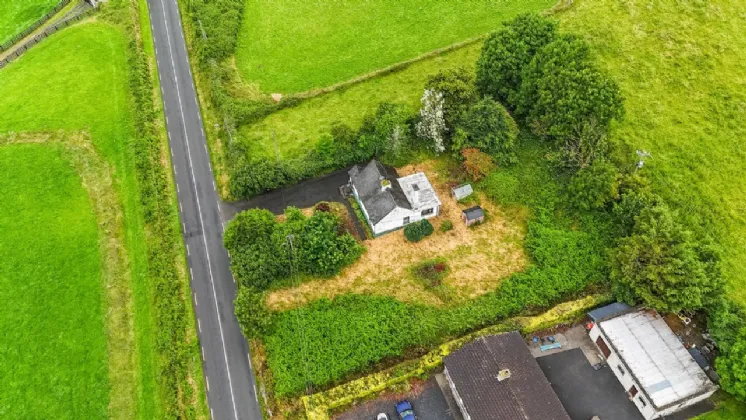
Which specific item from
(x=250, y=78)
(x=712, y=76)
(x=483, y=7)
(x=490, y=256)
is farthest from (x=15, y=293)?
(x=712, y=76)

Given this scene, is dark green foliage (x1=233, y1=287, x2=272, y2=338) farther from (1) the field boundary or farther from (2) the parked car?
(2) the parked car

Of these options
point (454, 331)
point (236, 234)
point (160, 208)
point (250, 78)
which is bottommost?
point (454, 331)

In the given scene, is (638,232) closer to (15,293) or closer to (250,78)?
(250,78)

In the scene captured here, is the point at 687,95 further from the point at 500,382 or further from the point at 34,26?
the point at 34,26

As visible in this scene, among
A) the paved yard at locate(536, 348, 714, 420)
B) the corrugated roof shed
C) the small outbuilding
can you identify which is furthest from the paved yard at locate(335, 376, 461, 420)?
the small outbuilding

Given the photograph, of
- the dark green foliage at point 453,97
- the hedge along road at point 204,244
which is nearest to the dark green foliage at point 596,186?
the dark green foliage at point 453,97
